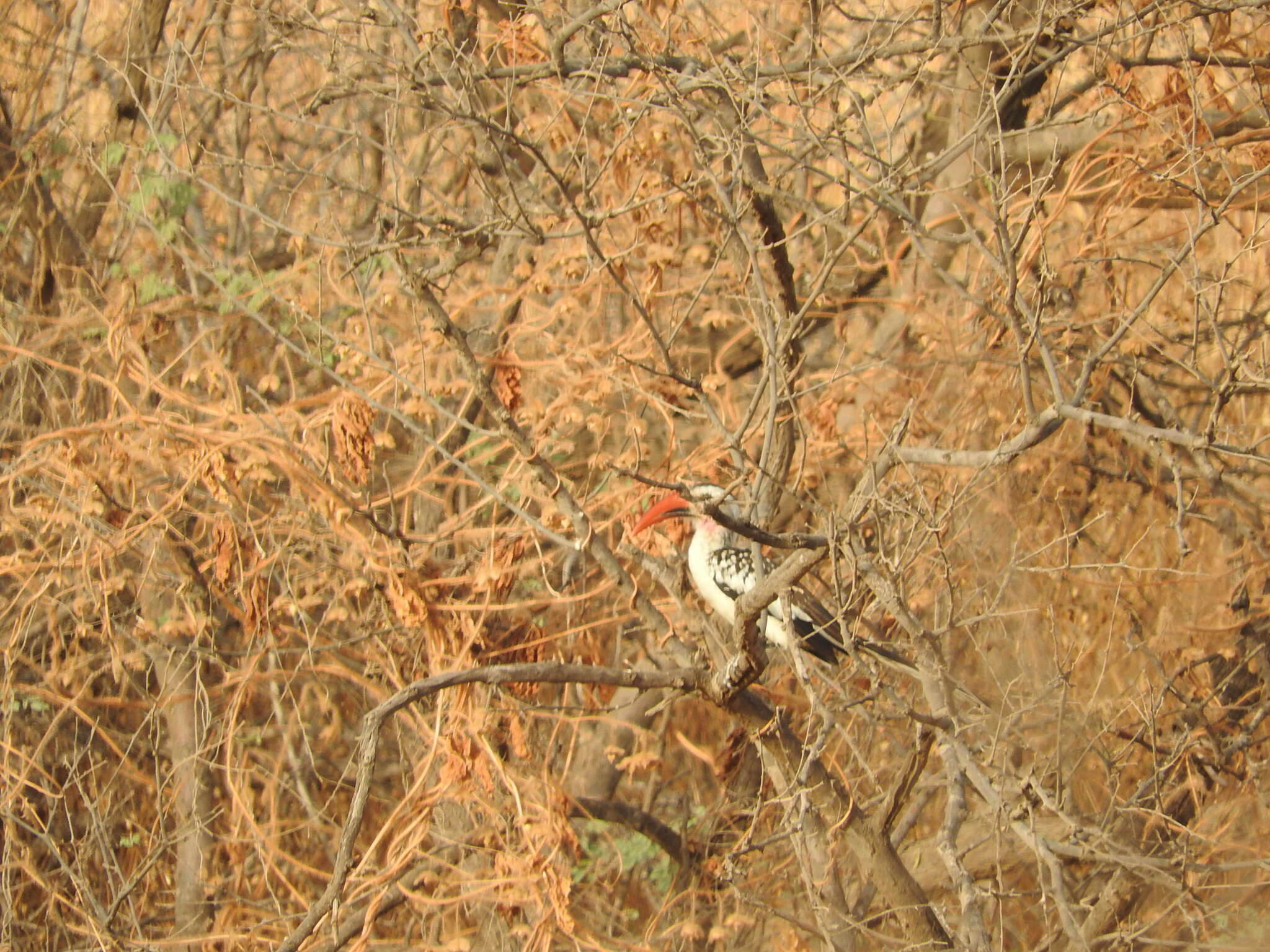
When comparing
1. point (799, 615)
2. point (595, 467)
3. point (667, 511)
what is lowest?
point (595, 467)

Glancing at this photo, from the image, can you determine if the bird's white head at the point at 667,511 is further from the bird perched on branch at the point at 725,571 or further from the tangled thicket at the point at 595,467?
the tangled thicket at the point at 595,467

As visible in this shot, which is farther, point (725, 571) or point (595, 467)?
point (595, 467)

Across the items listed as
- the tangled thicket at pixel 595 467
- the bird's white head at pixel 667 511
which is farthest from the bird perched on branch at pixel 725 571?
the tangled thicket at pixel 595 467

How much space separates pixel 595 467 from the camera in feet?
16.1

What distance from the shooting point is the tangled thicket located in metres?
3.51

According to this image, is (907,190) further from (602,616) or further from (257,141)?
(257,141)

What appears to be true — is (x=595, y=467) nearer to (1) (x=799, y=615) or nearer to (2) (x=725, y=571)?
(2) (x=725, y=571)

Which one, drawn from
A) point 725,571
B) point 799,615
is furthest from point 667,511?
point 799,615

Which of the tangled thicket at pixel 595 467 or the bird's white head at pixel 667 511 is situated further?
the bird's white head at pixel 667 511

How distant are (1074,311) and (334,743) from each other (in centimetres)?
346

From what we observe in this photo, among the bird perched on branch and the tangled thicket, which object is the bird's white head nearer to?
the bird perched on branch

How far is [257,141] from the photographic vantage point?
610 centimetres

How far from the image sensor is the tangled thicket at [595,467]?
3.51m

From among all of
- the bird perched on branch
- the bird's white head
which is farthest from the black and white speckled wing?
the bird's white head
